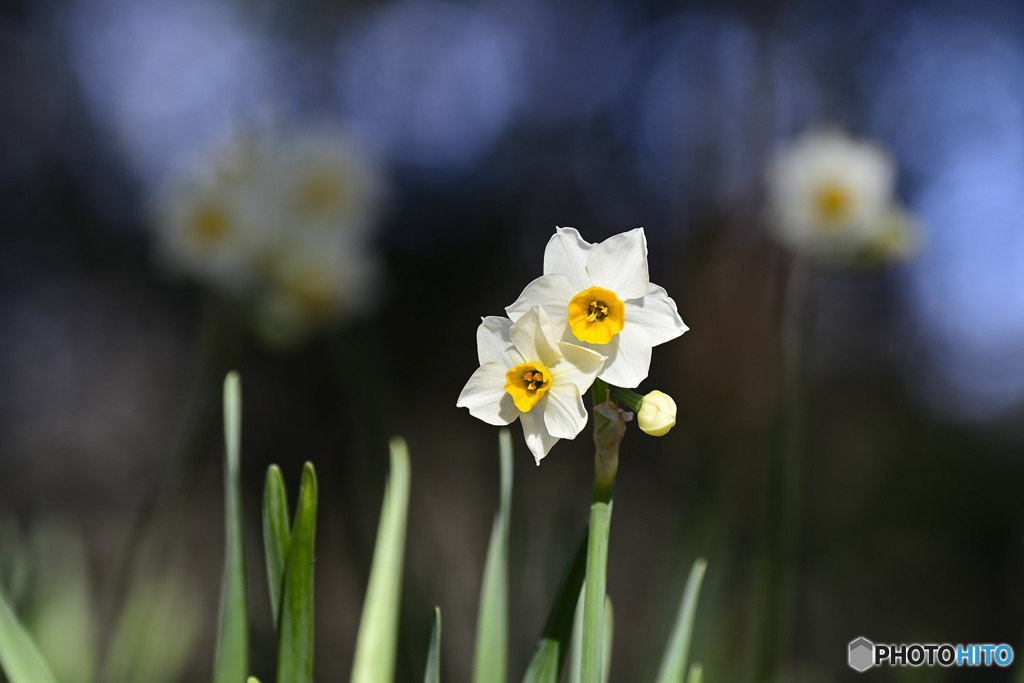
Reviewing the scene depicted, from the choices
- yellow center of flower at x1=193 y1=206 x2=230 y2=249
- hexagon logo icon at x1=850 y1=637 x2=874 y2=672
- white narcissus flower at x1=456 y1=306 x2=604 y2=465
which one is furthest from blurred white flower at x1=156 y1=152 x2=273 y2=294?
hexagon logo icon at x1=850 y1=637 x2=874 y2=672

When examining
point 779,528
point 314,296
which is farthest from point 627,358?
point 314,296

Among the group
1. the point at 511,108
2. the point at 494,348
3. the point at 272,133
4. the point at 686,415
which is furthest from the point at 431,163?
the point at 494,348

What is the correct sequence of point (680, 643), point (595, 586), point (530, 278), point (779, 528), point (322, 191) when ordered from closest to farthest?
point (595, 586) → point (680, 643) → point (779, 528) → point (322, 191) → point (530, 278)

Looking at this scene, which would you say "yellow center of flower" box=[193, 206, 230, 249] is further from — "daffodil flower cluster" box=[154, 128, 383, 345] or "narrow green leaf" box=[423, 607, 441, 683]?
"narrow green leaf" box=[423, 607, 441, 683]

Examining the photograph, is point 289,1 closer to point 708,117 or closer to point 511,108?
point 511,108

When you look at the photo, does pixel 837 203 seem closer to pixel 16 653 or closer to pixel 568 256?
pixel 568 256

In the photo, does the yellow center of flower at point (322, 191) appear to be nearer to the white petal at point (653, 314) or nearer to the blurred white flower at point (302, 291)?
the blurred white flower at point (302, 291)

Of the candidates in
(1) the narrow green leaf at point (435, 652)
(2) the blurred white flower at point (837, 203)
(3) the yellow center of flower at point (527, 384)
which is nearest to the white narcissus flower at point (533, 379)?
(3) the yellow center of flower at point (527, 384)
